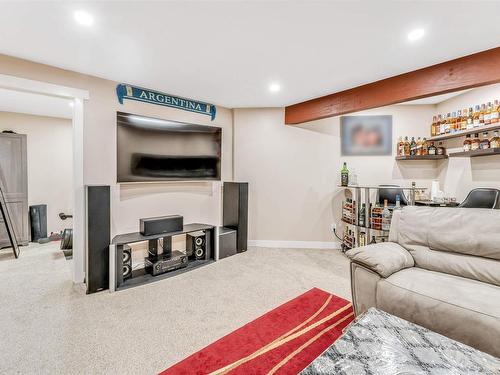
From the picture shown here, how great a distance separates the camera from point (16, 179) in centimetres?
431

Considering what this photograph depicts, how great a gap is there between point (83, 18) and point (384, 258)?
113 inches

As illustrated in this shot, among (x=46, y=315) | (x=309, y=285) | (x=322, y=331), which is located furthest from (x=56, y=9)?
(x=309, y=285)

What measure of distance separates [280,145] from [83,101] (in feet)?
9.14

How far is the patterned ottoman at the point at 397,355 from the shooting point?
994 mm

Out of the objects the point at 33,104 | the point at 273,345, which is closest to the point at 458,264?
the point at 273,345

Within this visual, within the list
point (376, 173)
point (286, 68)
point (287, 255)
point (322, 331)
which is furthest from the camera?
point (376, 173)

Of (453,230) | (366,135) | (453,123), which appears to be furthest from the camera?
(366,135)

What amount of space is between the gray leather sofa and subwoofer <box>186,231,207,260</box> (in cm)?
212

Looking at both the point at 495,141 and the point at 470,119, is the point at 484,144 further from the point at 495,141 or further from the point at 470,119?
the point at 470,119

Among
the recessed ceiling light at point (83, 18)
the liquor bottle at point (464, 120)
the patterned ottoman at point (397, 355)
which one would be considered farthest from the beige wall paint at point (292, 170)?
the patterned ottoman at point (397, 355)

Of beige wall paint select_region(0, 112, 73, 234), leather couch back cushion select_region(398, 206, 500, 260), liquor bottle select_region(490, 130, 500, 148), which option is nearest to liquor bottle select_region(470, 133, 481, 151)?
liquor bottle select_region(490, 130, 500, 148)

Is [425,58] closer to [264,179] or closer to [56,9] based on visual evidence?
[264,179]

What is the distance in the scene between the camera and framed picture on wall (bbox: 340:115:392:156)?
4043 mm

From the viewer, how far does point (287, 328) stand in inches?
77.0
